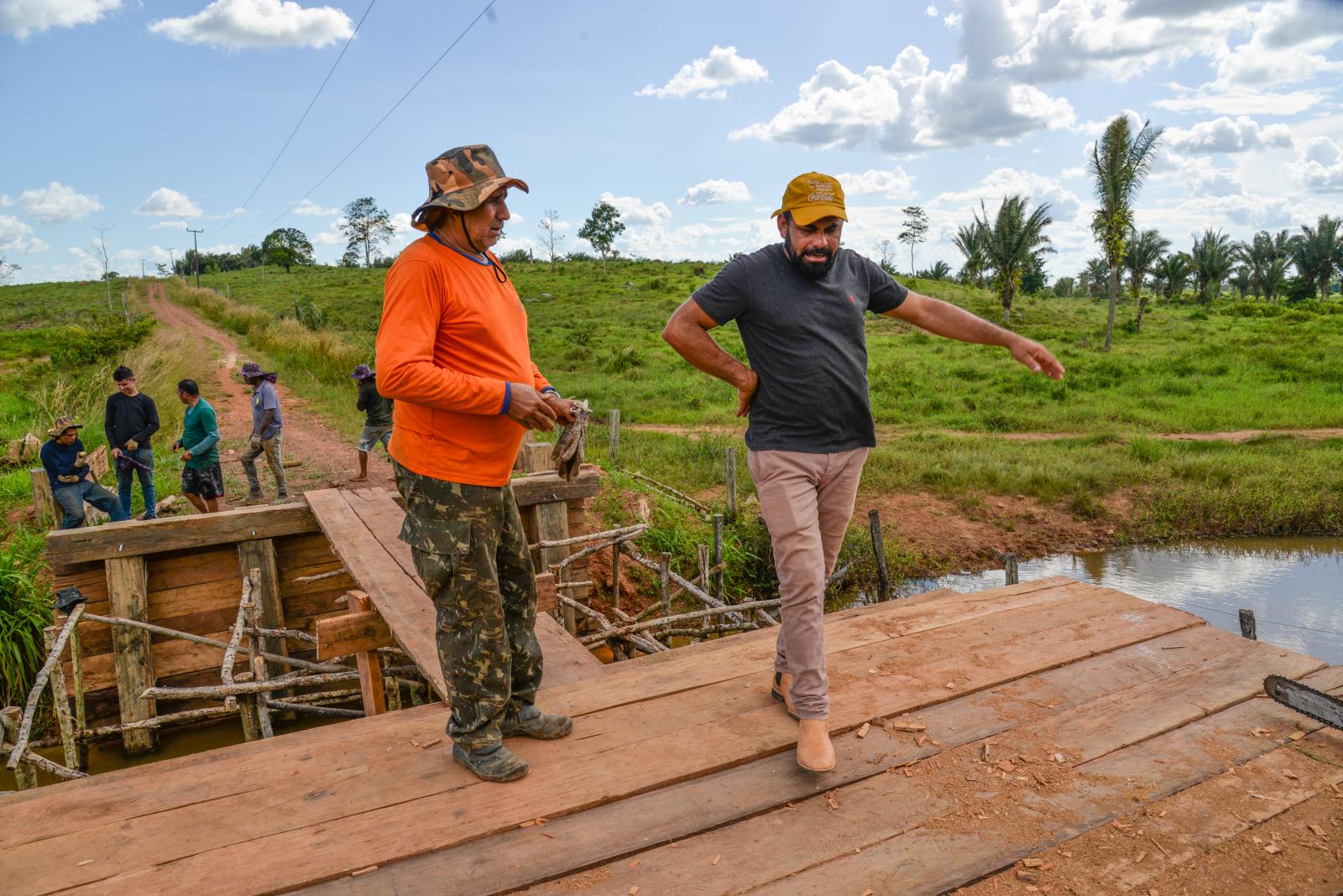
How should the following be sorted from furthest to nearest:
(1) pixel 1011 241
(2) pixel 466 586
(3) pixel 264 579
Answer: (1) pixel 1011 241 < (3) pixel 264 579 < (2) pixel 466 586

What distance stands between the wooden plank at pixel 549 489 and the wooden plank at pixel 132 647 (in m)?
2.92

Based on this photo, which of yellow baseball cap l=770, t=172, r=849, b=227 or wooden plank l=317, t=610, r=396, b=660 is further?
wooden plank l=317, t=610, r=396, b=660

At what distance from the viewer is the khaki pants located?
2.81m

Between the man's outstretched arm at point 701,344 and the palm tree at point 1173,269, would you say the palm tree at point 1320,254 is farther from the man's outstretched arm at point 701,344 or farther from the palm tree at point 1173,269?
the man's outstretched arm at point 701,344

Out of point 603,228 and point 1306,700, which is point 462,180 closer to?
point 1306,700

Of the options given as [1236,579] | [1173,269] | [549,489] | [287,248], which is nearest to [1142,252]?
[1173,269]

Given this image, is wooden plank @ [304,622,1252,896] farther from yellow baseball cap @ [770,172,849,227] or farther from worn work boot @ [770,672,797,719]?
yellow baseball cap @ [770,172,849,227]

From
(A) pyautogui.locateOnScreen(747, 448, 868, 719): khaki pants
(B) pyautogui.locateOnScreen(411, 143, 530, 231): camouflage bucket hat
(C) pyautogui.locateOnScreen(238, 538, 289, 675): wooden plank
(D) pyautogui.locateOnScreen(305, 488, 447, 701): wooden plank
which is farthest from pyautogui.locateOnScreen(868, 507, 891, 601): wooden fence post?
(B) pyautogui.locateOnScreen(411, 143, 530, 231): camouflage bucket hat

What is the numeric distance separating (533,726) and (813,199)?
2031 mm

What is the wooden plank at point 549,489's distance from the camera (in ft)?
23.7

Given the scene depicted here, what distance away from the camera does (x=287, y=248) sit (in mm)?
66312

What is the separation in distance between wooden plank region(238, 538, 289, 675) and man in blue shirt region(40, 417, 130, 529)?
205cm

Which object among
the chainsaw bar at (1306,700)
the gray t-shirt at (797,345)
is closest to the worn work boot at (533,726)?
the gray t-shirt at (797,345)

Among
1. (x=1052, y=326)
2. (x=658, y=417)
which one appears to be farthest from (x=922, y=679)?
(x=1052, y=326)
